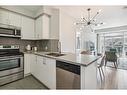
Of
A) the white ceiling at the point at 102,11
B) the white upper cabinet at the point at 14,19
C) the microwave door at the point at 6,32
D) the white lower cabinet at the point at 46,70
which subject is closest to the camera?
the white lower cabinet at the point at 46,70

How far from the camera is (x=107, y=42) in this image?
7.21 m

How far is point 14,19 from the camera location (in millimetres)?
3150

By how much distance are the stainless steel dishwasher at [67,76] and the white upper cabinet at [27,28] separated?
2127 millimetres

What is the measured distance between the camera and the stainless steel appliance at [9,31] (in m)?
2.81

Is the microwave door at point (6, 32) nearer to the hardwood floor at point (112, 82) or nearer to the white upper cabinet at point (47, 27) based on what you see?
the white upper cabinet at point (47, 27)

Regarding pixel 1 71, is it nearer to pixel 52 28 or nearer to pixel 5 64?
pixel 5 64

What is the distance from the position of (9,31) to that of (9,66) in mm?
1042

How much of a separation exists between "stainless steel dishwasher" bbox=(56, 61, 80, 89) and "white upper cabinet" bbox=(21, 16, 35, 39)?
213 centimetres

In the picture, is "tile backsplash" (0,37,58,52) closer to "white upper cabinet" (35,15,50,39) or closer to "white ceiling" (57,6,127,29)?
"white upper cabinet" (35,15,50,39)

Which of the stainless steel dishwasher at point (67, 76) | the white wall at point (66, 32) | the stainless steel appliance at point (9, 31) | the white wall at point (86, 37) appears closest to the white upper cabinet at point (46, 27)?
the white wall at point (66, 32)

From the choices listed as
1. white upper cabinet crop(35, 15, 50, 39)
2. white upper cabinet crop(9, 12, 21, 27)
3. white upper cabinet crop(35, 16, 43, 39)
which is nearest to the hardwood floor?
white upper cabinet crop(35, 15, 50, 39)
